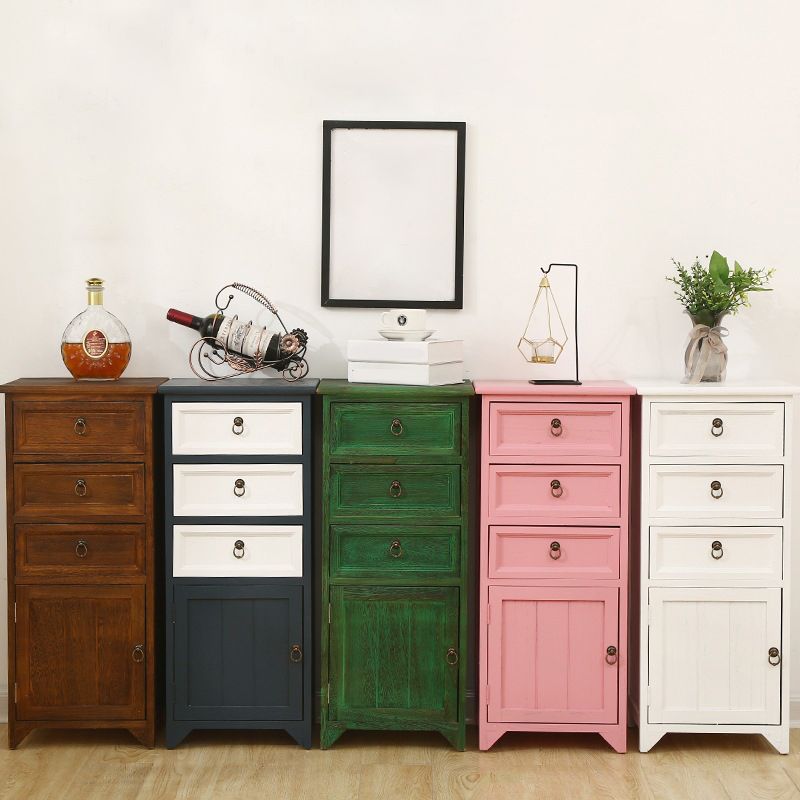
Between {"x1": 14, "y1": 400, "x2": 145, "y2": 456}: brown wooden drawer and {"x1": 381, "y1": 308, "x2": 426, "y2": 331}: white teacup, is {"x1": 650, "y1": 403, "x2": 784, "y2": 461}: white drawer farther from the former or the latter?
{"x1": 14, "y1": 400, "x2": 145, "y2": 456}: brown wooden drawer

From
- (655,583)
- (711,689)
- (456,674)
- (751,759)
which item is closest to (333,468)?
(456,674)

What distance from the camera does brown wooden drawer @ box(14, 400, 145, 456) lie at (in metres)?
3.07

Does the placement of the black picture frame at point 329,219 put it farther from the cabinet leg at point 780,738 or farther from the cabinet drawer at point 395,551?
the cabinet leg at point 780,738

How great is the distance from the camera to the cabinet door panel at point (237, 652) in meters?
3.13

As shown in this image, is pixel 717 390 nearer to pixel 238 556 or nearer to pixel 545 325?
pixel 545 325

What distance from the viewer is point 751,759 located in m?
3.13

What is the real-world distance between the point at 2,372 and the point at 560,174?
195 cm

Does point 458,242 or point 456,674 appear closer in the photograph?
point 456,674

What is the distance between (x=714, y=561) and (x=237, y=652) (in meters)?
1.47

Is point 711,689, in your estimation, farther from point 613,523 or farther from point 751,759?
point 613,523

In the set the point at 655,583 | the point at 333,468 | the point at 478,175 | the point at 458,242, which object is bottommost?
the point at 655,583

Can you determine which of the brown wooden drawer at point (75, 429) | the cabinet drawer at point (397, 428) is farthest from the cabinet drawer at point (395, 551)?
the brown wooden drawer at point (75, 429)

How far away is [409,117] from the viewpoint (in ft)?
11.0

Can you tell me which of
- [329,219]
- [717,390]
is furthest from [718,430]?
[329,219]
